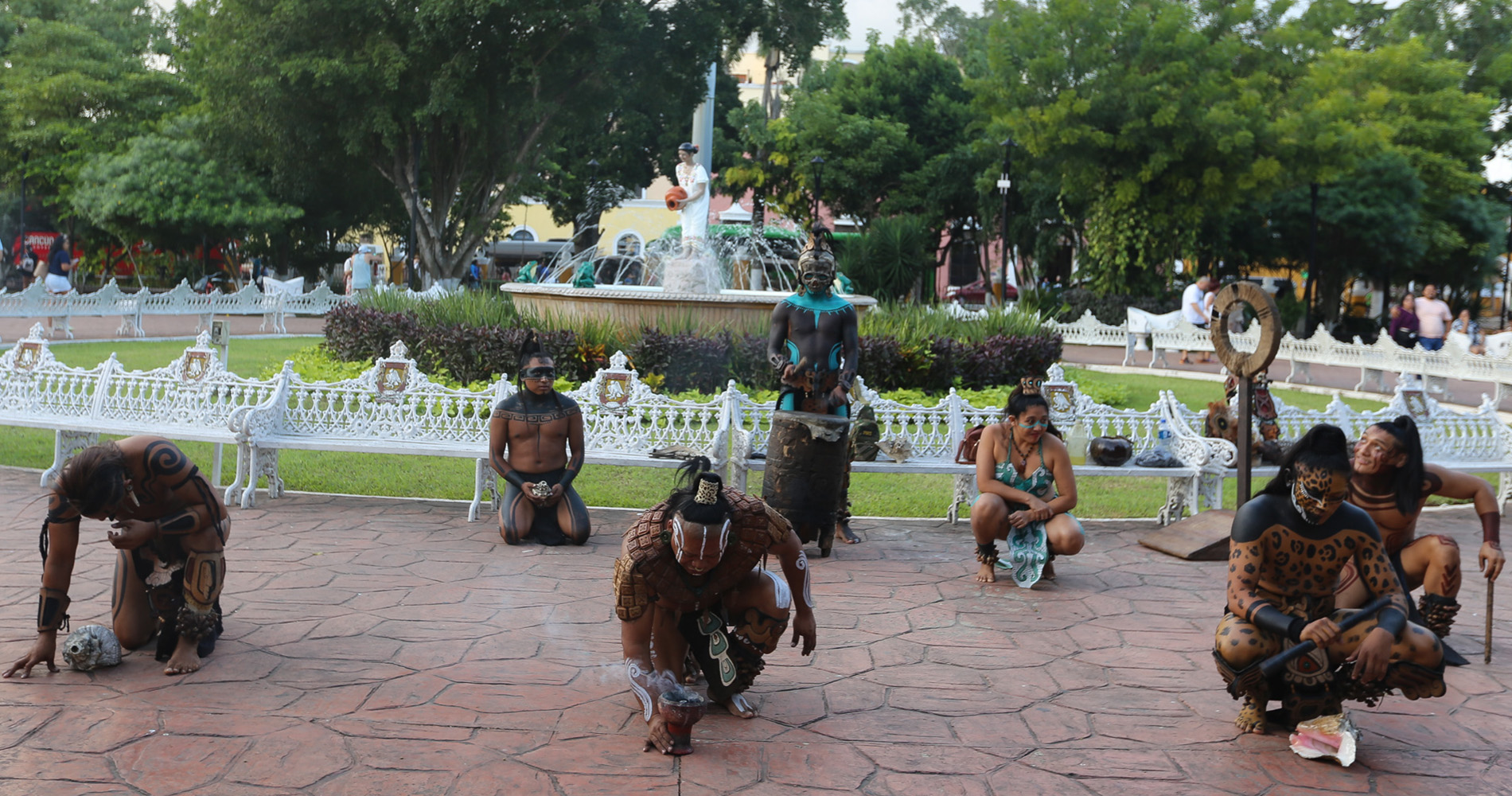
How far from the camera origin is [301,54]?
2403cm

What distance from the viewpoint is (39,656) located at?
183 inches

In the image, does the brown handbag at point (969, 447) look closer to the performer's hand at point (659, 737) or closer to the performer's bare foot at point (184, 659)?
the performer's hand at point (659, 737)

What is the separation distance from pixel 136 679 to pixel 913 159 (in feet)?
110

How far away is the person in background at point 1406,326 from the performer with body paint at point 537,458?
19252mm

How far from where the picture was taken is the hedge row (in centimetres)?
1252

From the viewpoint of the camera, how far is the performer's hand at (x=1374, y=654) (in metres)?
3.87

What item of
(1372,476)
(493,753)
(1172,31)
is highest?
(1172,31)

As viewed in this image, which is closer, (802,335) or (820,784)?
(820,784)

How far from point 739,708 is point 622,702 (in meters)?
0.47

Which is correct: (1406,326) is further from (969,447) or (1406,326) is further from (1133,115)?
(969,447)

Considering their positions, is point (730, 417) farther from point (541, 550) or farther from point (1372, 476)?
point (1372, 476)

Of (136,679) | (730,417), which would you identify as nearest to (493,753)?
(136,679)

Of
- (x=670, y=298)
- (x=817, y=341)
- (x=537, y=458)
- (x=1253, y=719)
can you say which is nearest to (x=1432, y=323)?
(x=670, y=298)

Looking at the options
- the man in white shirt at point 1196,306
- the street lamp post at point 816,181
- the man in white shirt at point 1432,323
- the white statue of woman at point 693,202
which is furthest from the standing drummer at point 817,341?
the street lamp post at point 816,181
